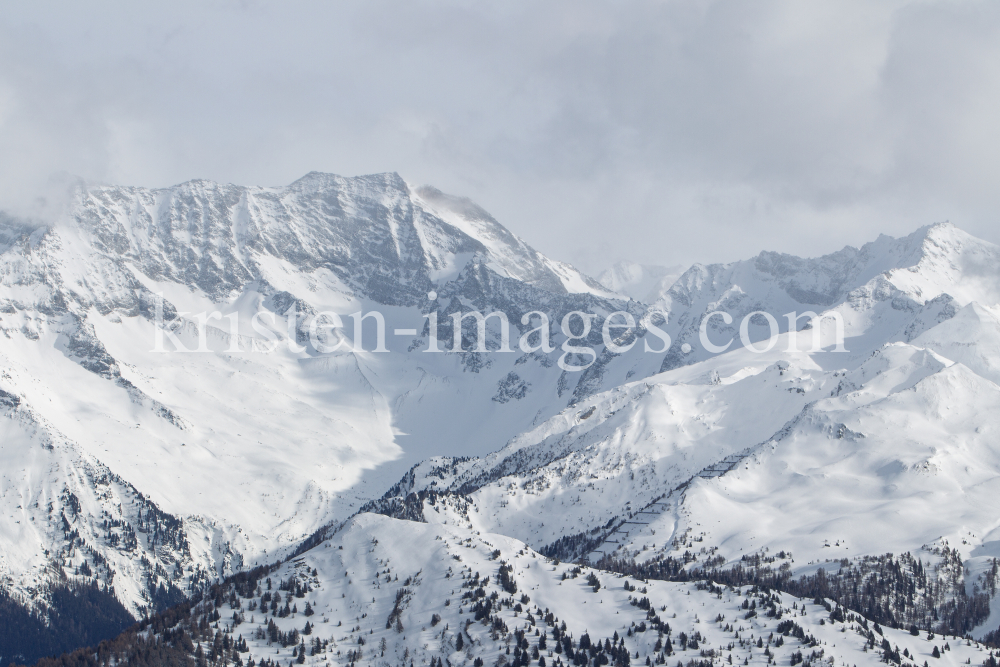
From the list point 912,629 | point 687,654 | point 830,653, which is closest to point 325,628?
point 687,654

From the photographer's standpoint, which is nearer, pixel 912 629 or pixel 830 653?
pixel 830 653

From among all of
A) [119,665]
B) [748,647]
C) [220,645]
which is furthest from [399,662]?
[748,647]

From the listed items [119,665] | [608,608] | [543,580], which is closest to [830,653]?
[608,608]

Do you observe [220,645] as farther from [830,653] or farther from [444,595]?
[830,653]

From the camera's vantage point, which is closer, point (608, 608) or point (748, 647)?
point (748, 647)

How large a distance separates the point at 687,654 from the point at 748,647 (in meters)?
10.3

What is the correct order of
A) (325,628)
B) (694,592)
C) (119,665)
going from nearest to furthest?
(119,665) < (325,628) < (694,592)

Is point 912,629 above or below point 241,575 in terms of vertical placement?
below

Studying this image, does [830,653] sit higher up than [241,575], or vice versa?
[241,575]

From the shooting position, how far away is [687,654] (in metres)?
149

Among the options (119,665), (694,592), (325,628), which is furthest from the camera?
(694,592)

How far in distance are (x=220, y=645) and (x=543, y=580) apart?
56739 mm

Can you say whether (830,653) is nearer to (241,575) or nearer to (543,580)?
(543,580)

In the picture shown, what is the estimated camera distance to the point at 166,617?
165125mm
